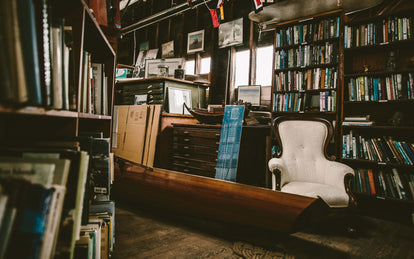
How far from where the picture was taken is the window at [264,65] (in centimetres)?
430

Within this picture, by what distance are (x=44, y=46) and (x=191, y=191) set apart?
5.19 ft

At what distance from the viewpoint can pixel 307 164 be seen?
2508 mm

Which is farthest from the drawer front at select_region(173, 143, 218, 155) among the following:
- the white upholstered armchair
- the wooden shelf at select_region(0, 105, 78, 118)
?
Answer: the wooden shelf at select_region(0, 105, 78, 118)

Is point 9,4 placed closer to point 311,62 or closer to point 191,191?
point 191,191

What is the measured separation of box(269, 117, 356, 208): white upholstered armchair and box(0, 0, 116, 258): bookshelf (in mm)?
1673

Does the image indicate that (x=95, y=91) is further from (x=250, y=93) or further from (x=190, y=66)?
(x=190, y=66)

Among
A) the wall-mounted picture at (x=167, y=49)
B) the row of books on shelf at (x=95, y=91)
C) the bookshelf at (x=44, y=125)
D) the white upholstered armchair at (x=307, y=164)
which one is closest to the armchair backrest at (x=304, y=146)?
the white upholstered armchair at (x=307, y=164)

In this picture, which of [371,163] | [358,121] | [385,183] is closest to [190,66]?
[358,121]

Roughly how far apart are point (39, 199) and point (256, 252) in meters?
1.44

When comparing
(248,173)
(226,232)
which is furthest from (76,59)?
(248,173)

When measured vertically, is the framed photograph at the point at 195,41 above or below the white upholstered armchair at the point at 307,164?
above

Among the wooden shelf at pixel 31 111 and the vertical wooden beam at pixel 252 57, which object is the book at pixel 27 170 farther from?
the vertical wooden beam at pixel 252 57

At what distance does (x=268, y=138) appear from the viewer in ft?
10.7

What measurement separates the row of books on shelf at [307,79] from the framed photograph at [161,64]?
6.58ft
